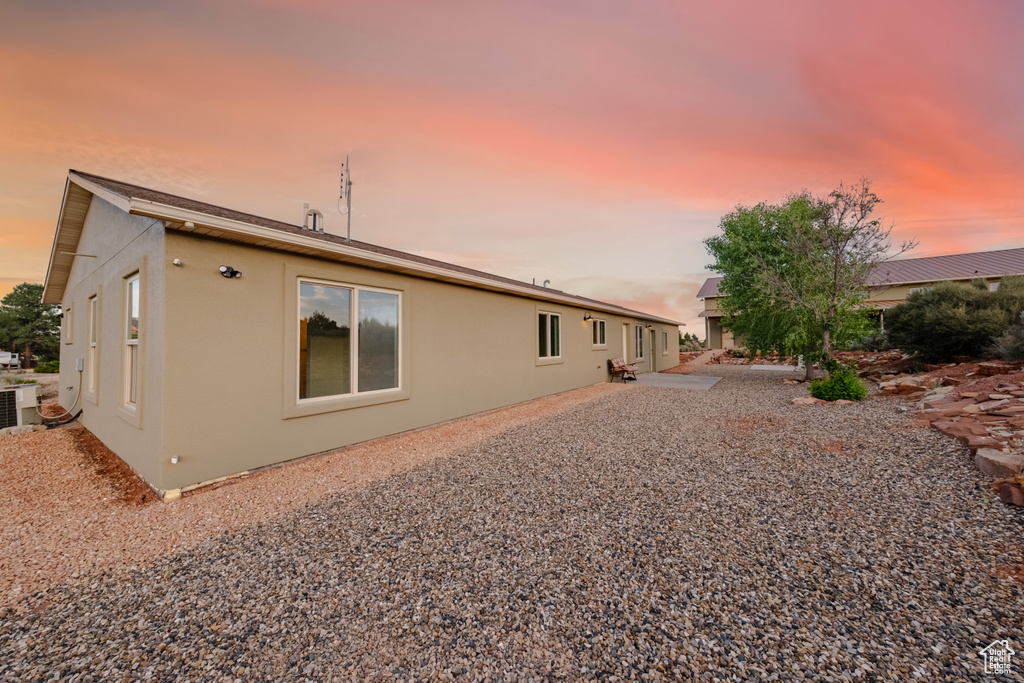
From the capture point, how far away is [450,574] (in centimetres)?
255

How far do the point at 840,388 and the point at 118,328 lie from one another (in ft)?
43.9

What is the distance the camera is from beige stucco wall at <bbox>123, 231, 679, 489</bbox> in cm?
396

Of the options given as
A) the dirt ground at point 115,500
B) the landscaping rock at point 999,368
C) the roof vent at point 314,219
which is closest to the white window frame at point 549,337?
the dirt ground at point 115,500

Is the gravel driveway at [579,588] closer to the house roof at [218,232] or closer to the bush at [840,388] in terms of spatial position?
the house roof at [218,232]

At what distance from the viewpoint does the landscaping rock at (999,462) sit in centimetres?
346

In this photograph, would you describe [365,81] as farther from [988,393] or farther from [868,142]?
[988,393]

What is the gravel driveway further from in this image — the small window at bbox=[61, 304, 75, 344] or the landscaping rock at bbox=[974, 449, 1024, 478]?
the small window at bbox=[61, 304, 75, 344]

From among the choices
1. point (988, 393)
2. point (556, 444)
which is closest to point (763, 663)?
point (556, 444)

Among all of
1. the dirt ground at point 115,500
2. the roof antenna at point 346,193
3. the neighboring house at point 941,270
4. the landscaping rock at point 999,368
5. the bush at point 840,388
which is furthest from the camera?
the neighboring house at point 941,270

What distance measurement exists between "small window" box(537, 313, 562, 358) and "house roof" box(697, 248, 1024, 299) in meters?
15.1

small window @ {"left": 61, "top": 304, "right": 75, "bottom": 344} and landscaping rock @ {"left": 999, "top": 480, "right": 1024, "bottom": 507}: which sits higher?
small window @ {"left": 61, "top": 304, "right": 75, "bottom": 344}

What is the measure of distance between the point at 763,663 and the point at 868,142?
11.6m

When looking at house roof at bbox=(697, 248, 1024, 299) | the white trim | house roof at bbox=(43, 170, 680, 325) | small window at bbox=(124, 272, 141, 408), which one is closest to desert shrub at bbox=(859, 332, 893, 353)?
house roof at bbox=(697, 248, 1024, 299)

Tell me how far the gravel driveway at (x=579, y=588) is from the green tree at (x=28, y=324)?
104ft
